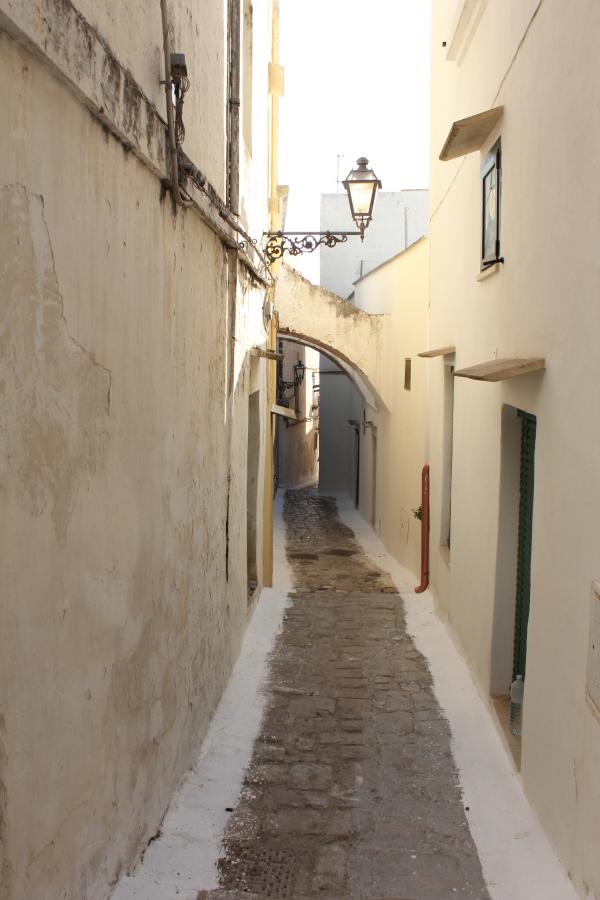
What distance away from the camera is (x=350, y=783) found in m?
5.02

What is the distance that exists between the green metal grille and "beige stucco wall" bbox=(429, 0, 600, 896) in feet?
0.34

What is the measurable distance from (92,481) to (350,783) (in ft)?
9.20

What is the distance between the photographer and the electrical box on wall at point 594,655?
340 cm

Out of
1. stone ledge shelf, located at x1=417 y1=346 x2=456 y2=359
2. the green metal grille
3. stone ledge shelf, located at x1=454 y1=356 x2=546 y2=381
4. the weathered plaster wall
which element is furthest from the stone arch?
the weathered plaster wall

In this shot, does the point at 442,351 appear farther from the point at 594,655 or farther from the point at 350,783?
the point at 594,655

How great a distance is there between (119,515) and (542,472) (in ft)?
7.02

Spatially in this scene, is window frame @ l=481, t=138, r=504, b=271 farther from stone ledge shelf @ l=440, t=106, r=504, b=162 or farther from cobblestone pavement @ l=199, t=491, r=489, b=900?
cobblestone pavement @ l=199, t=491, r=489, b=900

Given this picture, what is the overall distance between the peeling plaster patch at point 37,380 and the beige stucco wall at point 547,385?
1951 mm

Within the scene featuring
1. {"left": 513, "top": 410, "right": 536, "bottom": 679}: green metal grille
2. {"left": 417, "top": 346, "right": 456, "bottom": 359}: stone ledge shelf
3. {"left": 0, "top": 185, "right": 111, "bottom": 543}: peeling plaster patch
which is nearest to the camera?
{"left": 0, "top": 185, "right": 111, "bottom": 543}: peeling plaster patch

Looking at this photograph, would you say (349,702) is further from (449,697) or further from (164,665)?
(164,665)

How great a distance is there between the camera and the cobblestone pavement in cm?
403

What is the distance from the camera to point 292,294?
13.4m

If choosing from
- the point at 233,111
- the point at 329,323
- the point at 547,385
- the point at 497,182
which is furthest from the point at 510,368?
the point at 329,323

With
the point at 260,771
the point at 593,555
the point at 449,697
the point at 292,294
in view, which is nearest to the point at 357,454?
the point at 292,294
